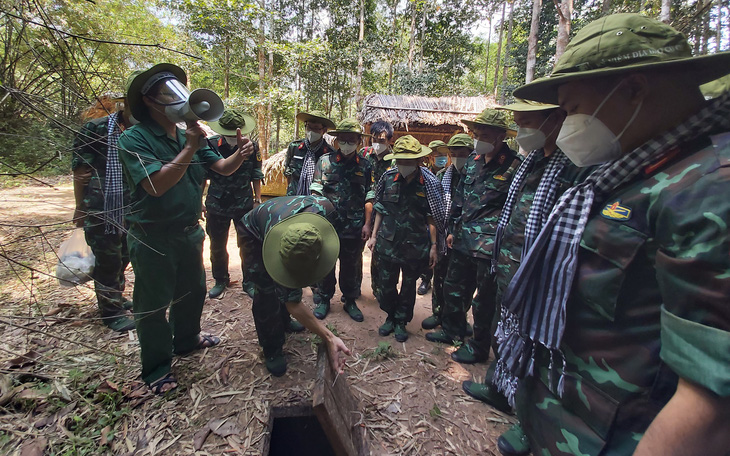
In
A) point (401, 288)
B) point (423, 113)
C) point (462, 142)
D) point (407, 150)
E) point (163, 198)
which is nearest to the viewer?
point (163, 198)

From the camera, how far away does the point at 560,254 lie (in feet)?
3.65

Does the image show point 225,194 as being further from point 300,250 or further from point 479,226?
point 479,226

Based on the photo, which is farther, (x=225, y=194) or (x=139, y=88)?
(x=225, y=194)

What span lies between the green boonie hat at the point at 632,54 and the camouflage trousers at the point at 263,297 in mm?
2122

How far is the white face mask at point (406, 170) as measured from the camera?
3240 mm

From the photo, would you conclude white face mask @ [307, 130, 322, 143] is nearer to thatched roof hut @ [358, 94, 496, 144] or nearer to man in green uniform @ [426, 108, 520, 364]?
man in green uniform @ [426, 108, 520, 364]

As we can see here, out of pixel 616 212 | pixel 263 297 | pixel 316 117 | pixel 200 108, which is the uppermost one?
pixel 316 117

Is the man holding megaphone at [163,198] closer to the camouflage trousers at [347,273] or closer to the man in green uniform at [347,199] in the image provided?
the man in green uniform at [347,199]

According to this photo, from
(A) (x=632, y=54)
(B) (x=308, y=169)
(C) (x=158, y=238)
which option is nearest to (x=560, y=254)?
(A) (x=632, y=54)

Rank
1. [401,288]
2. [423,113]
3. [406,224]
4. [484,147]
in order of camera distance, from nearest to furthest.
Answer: [484,147] < [406,224] < [401,288] < [423,113]

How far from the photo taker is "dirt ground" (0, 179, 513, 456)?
82.0 inches

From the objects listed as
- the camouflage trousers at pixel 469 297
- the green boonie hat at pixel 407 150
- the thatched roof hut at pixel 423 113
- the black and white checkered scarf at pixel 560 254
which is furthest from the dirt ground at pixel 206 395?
the thatched roof hut at pixel 423 113

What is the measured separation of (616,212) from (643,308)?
0.93ft

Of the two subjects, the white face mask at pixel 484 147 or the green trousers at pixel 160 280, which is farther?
the white face mask at pixel 484 147
